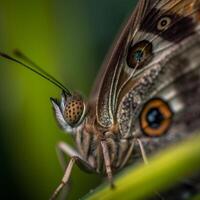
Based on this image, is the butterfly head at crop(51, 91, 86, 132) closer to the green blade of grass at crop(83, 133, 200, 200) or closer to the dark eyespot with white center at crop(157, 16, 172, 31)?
the dark eyespot with white center at crop(157, 16, 172, 31)

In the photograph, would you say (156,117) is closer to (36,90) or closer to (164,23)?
(164,23)

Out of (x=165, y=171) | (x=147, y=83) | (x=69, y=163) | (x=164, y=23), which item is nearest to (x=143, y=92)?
(x=147, y=83)

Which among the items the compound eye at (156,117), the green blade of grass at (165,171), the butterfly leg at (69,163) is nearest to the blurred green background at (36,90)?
the butterfly leg at (69,163)

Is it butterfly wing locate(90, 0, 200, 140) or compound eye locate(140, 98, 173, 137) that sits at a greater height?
butterfly wing locate(90, 0, 200, 140)

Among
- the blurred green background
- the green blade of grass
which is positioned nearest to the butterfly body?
the blurred green background

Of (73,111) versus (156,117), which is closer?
(156,117)

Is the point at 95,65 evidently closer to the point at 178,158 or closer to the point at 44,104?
the point at 44,104
